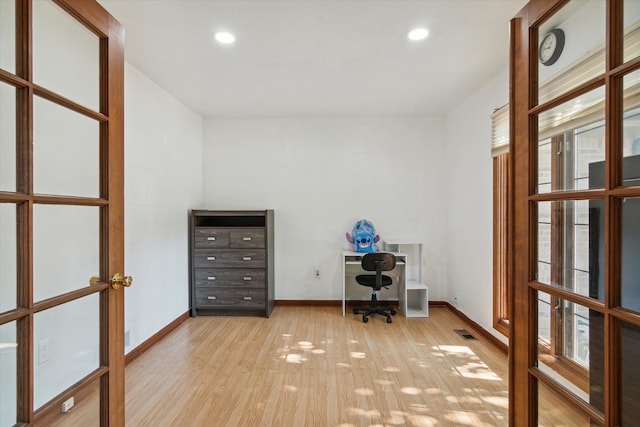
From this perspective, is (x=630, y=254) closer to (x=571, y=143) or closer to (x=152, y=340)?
(x=571, y=143)

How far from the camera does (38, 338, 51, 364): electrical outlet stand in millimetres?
915

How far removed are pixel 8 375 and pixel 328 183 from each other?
372 centimetres

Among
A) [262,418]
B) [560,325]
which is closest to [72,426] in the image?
[262,418]

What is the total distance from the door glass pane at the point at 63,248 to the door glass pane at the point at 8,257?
0.20ft

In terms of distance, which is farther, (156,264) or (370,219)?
(370,219)

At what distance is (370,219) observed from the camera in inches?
169

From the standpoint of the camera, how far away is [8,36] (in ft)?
2.72

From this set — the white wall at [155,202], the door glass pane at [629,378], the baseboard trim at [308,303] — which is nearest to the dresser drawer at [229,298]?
the white wall at [155,202]

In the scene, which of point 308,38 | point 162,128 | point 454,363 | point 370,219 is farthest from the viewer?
point 370,219

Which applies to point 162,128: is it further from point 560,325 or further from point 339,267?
point 560,325

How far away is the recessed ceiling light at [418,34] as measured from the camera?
7.23 feet

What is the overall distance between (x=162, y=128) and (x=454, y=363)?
3.66 metres

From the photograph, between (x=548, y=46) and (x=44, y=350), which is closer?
(x=44, y=350)

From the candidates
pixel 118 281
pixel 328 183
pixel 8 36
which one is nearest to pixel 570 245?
pixel 118 281
